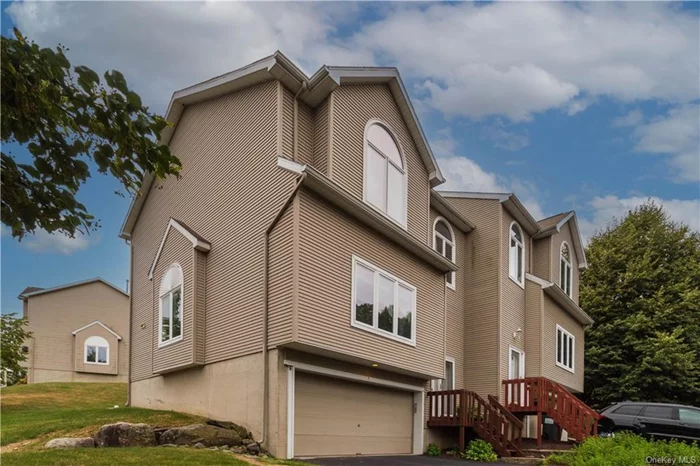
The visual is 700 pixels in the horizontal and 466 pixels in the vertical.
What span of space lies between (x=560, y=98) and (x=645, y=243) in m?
14.5

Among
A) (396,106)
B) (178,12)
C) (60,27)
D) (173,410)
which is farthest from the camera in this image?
(396,106)

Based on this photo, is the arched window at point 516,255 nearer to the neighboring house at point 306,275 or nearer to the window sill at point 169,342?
the neighboring house at point 306,275

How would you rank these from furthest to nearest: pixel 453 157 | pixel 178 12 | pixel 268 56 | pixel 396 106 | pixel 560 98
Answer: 1. pixel 453 157
2. pixel 560 98
3. pixel 396 106
4. pixel 268 56
5. pixel 178 12

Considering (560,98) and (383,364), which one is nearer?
(383,364)

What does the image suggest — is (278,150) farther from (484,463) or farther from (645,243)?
(645,243)

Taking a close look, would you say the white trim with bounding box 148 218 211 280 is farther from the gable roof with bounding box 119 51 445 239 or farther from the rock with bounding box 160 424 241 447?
the rock with bounding box 160 424 241 447

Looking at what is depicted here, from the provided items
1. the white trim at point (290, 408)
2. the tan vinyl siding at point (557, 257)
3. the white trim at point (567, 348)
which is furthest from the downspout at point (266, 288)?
the white trim at point (567, 348)

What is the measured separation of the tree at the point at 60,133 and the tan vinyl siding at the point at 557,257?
21059mm

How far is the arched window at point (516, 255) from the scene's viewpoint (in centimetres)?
2078

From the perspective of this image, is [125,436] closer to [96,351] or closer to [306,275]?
[306,275]

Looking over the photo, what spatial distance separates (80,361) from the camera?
119ft

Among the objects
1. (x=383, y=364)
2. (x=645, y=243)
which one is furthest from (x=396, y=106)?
(x=645, y=243)

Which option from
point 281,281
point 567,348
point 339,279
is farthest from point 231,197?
point 567,348

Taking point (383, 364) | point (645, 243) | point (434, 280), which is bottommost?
point (383, 364)
